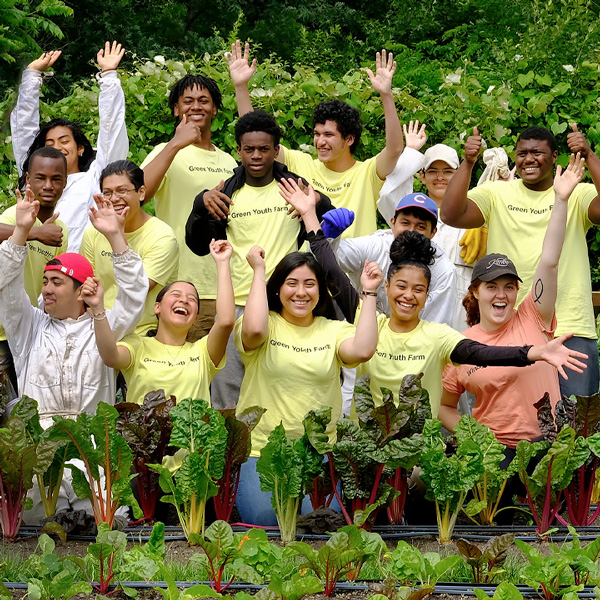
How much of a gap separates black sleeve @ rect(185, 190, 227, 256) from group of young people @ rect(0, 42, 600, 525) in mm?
13

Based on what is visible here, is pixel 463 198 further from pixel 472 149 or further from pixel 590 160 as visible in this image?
pixel 590 160

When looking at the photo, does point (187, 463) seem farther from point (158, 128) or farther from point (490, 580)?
point (158, 128)

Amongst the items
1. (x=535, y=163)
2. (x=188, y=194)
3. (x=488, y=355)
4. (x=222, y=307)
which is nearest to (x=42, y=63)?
(x=188, y=194)

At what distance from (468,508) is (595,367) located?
1.44 meters

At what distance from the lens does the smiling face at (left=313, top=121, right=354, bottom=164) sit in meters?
6.18

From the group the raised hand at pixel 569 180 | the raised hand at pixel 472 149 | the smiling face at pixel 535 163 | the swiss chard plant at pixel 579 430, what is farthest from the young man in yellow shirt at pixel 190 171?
the swiss chard plant at pixel 579 430

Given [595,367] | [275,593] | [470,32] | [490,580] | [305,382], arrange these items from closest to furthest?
[275,593] < [490,580] < [305,382] < [595,367] < [470,32]

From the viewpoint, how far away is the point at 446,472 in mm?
4508

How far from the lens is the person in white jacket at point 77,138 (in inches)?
242

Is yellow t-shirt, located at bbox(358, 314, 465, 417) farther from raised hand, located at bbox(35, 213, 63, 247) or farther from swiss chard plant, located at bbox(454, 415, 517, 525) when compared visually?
raised hand, located at bbox(35, 213, 63, 247)

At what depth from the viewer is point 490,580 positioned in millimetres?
4074

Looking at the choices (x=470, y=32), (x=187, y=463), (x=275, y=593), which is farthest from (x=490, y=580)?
(x=470, y=32)

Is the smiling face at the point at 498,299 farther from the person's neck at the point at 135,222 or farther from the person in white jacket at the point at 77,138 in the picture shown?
the person in white jacket at the point at 77,138

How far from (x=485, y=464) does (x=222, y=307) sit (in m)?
1.53
